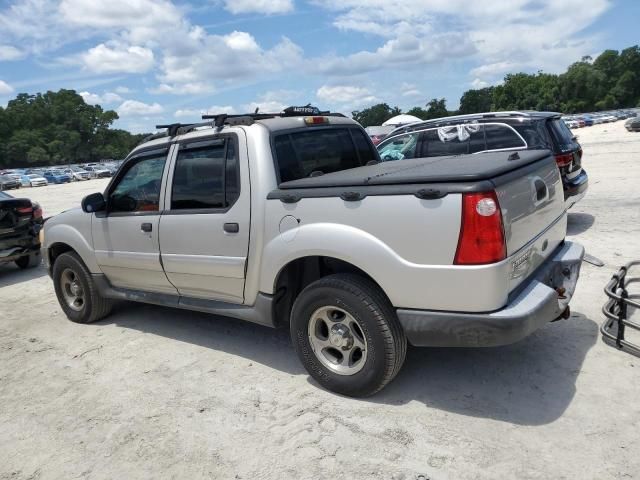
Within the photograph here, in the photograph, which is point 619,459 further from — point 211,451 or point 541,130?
point 541,130

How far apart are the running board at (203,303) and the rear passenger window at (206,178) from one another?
0.81 m

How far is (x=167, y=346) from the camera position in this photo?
478 centimetres

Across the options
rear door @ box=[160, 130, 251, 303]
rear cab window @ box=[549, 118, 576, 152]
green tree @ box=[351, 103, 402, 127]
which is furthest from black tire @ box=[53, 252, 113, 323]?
green tree @ box=[351, 103, 402, 127]

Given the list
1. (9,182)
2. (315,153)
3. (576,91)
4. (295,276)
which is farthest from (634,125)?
(576,91)

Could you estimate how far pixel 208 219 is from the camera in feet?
13.2

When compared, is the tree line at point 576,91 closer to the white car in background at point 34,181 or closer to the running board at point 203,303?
the white car in background at point 34,181

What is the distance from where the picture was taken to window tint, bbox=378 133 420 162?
27.1 feet

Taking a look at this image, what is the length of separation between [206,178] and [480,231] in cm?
226

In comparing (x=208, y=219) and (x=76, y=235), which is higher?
(x=208, y=219)

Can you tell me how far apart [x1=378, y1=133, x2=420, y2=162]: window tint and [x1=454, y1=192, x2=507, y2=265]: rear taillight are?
539 centimetres

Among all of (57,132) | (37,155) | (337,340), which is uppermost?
(57,132)

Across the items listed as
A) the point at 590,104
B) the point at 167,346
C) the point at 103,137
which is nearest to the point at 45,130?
the point at 103,137

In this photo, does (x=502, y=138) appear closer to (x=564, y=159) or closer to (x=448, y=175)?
(x=564, y=159)

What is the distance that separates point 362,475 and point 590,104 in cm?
12929
